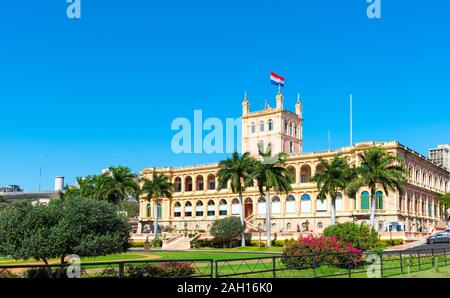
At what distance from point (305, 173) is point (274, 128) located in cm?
1172

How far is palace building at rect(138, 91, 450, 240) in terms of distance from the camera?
77625 mm

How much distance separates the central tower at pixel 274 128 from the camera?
96875 mm

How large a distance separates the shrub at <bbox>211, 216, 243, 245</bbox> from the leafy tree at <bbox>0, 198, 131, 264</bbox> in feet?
135

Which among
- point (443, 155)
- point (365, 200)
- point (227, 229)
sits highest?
point (443, 155)

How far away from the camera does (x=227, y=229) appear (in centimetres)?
6844

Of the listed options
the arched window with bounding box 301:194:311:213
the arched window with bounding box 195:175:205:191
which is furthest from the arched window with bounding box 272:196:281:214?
the arched window with bounding box 195:175:205:191

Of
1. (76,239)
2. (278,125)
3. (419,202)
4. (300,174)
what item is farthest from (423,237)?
(76,239)

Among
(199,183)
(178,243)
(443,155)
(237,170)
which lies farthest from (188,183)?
(443,155)

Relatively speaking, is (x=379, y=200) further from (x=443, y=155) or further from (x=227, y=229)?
(x=443, y=155)

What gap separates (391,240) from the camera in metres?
59.2

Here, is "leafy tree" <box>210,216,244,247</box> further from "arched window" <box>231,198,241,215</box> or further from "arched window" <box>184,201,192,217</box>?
"arched window" <box>184,201,192,217</box>

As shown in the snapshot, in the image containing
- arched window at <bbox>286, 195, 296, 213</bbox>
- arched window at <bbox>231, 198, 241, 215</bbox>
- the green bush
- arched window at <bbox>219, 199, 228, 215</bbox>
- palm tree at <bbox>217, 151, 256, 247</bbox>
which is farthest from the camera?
arched window at <bbox>219, 199, 228, 215</bbox>

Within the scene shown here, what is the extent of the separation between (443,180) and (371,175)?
50.3m
